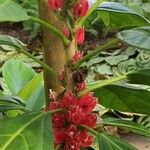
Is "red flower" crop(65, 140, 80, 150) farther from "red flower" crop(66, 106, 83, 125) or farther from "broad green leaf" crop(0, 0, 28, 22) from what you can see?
"broad green leaf" crop(0, 0, 28, 22)

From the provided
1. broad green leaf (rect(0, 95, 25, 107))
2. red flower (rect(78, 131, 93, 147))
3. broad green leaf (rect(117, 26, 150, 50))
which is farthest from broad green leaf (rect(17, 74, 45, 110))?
broad green leaf (rect(117, 26, 150, 50))

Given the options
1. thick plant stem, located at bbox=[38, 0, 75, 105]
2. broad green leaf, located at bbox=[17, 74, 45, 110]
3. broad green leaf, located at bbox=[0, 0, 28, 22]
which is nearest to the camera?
broad green leaf, located at bbox=[0, 0, 28, 22]

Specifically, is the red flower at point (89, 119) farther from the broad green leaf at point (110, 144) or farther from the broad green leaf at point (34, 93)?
the broad green leaf at point (34, 93)

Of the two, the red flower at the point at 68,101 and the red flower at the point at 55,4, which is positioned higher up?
the red flower at the point at 55,4

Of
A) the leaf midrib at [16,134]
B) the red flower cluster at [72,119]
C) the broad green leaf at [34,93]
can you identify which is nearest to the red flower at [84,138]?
the red flower cluster at [72,119]

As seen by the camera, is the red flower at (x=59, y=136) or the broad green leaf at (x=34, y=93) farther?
the broad green leaf at (x=34, y=93)

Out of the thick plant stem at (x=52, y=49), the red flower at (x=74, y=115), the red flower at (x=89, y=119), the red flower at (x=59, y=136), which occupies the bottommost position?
the red flower at (x=59, y=136)

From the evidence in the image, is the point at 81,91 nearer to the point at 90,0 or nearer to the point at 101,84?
the point at 101,84
